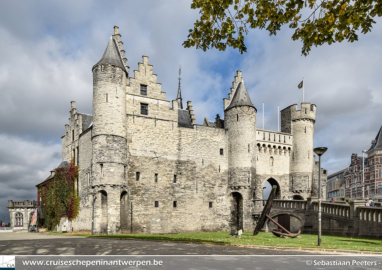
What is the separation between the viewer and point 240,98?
138ft

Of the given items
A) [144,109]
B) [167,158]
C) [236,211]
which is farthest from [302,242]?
[144,109]

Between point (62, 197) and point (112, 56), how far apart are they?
15.7 m

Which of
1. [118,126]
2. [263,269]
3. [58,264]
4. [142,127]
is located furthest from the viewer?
[142,127]

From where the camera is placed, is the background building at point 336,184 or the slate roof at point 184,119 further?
the background building at point 336,184

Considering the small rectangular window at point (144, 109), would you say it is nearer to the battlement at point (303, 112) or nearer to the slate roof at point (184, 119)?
the slate roof at point (184, 119)

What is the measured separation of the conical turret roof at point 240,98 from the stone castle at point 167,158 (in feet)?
0.40

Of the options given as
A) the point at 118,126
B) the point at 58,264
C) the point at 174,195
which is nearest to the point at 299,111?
the point at 174,195

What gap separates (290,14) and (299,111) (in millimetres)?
36893

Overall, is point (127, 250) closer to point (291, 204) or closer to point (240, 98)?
point (291, 204)

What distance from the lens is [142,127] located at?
3675 cm

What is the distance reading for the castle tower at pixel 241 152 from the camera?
39844mm

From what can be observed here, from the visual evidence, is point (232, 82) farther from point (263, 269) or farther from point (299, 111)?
point (263, 269)

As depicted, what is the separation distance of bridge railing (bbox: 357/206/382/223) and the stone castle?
56.5ft

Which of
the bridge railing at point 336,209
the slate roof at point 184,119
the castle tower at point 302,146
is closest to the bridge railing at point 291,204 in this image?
the bridge railing at point 336,209
